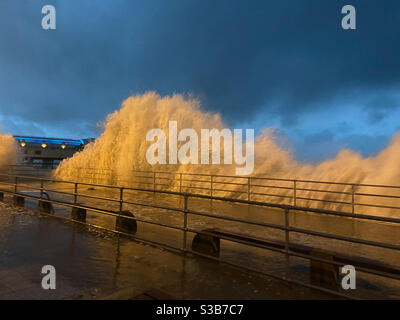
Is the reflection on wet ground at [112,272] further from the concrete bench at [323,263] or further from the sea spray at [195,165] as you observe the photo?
the sea spray at [195,165]

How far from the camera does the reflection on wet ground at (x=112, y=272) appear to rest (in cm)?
295

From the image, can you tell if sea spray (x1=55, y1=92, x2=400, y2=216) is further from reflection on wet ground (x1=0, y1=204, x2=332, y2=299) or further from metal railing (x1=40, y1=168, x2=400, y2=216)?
reflection on wet ground (x1=0, y1=204, x2=332, y2=299)

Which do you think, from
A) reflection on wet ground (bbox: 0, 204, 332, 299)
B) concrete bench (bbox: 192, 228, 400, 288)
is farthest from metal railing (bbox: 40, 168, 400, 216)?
reflection on wet ground (bbox: 0, 204, 332, 299)

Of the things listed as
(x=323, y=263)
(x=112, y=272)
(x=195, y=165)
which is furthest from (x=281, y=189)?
(x=112, y=272)

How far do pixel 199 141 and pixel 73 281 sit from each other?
11768mm

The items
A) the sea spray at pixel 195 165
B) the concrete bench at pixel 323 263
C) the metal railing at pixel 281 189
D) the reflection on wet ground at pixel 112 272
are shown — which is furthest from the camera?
the sea spray at pixel 195 165

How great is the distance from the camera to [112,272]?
3492 mm

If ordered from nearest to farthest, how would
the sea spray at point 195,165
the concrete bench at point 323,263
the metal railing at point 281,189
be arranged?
the concrete bench at point 323,263 < the metal railing at point 281,189 < the sea spray at point 195,165

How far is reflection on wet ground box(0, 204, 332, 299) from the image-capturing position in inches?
116

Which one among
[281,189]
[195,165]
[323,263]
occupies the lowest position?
[323,263]

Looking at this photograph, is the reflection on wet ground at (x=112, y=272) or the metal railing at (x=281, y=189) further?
the metal railing at (x=281, y=189)

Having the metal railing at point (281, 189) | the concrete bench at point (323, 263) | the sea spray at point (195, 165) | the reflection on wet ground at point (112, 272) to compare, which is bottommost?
the reflection on wet ground at point (112, 272)

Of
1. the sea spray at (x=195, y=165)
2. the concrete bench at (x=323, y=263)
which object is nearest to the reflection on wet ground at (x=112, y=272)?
the concrete bench at (x=323, y=263)

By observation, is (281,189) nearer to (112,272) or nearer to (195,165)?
(195,165)
